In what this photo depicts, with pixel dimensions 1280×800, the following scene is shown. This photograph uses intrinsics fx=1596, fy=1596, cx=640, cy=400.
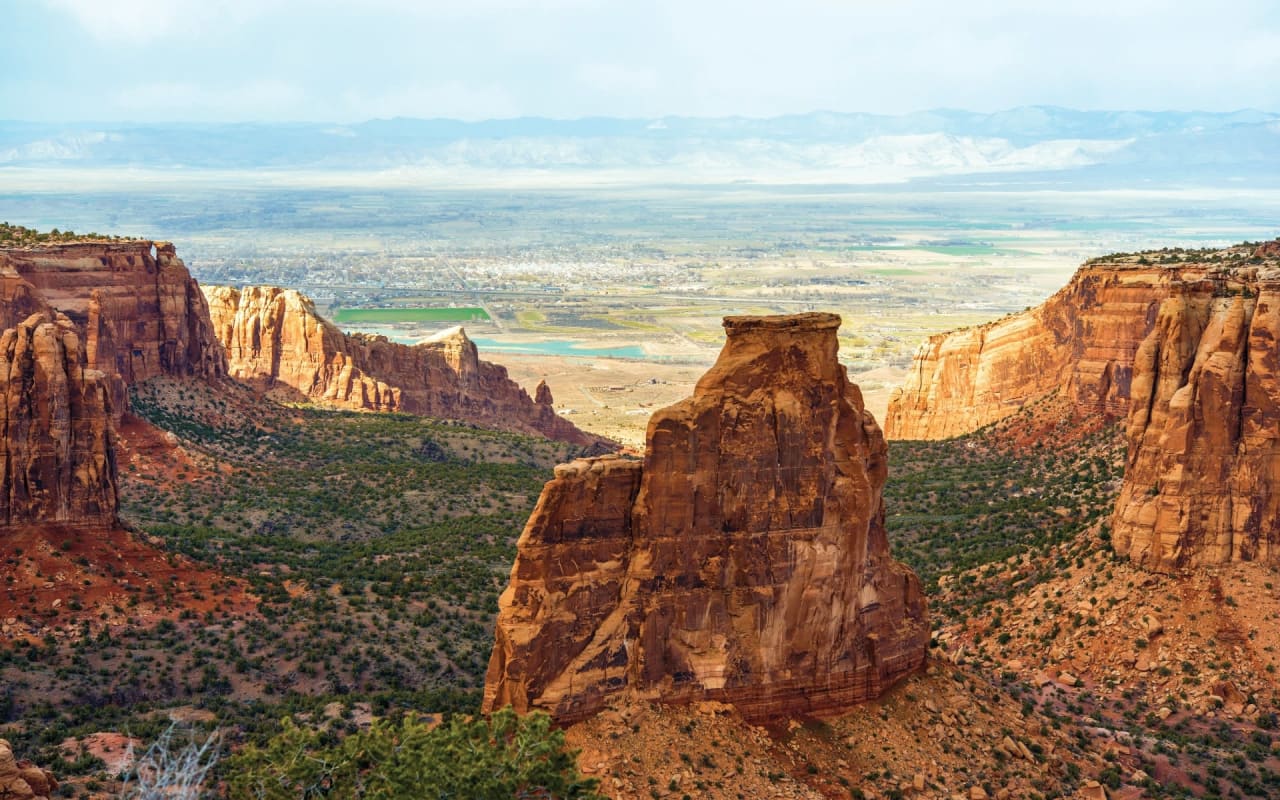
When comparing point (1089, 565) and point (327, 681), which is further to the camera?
point (1089, 565)

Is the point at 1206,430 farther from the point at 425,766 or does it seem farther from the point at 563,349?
the point at 563,349

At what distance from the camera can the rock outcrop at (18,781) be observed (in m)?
27.1

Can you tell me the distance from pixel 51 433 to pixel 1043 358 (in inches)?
1854

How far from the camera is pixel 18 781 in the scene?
27.3m

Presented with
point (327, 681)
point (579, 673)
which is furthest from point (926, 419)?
point (579, 673)

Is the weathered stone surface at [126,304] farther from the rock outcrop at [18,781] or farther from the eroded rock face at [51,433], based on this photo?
the rock outcrop at [18,781]

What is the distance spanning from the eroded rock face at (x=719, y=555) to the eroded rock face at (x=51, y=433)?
21.8m

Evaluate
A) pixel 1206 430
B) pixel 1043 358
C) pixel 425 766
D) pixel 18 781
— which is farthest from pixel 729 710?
pixel 1043 358

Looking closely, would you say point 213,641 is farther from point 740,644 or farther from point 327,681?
point 740,644

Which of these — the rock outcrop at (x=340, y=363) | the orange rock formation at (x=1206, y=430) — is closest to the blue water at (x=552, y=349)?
the rock outcrop at (x=340, y=363)

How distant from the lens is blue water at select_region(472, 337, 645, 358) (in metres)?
189

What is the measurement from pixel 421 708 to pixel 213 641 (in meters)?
9.34

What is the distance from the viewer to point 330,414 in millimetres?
92125

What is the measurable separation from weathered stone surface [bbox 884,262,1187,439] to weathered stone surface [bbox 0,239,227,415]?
37.8 m
